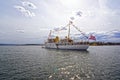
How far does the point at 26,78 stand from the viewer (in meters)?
30.1

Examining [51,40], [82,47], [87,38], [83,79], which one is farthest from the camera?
[51,40]

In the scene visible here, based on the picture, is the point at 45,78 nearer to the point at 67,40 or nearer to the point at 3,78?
the point at 3,78

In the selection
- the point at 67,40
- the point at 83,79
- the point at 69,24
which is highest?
the point at 69,24

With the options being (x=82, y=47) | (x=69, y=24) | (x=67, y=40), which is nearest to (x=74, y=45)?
(x=82, y=47)

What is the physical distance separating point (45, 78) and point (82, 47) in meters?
99.5

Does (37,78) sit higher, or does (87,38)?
(87,38)

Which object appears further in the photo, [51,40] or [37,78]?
[51,40]

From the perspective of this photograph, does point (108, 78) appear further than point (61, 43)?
No

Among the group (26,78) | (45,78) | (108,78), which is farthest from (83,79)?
(26,78)

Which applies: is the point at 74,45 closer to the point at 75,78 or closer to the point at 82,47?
the point at 82,47

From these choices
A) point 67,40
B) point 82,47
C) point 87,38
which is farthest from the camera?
point 67,40

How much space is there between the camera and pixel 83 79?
29.6 meters

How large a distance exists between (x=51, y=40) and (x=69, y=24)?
41047 millimetres

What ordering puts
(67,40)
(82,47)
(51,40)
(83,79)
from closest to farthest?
(83,79) → (82,47) → (67,40) → (51,40)
